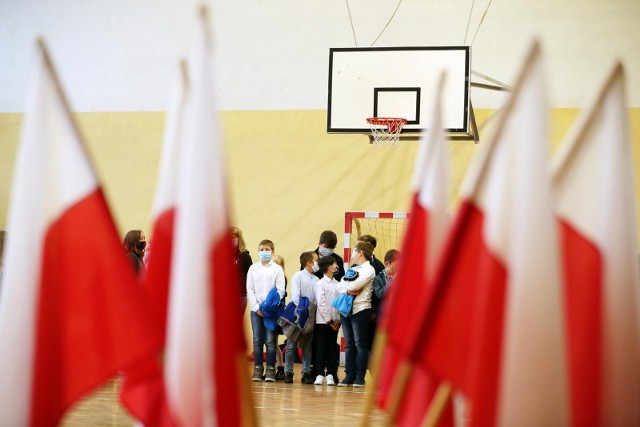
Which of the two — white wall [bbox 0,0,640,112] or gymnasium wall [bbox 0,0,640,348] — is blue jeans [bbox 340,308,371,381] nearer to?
gymnasium wall [bbox 0,0,640,348]

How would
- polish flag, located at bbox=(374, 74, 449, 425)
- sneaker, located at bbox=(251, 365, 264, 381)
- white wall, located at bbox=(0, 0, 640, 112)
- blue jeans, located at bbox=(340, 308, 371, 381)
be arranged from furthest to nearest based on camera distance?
white wall, located at bbox=(0, 0, 640, 112) → sneaker, located at bbox=(251, 365, 264, 381) → blue jeans, located at bbox=(340, 308, 371, 381) → polish flag, located at bbox=(374, 74, 449, 425)

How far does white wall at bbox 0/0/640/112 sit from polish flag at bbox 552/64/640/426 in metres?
11.0

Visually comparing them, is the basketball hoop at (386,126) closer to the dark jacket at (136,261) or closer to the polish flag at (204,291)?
the dark jacket at (136,261)

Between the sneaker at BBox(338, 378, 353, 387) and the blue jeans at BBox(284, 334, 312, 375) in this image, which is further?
the blue jeans at BBox(284, 334, 312, 375)

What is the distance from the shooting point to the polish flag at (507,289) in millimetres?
2879


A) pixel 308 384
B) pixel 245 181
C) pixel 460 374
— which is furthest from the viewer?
pixel 245 181

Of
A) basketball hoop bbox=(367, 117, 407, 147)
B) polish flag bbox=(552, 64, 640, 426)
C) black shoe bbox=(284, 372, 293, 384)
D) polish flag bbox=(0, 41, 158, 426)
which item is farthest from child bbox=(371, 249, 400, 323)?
polish flag bbox=(0, 41, 158, 426)

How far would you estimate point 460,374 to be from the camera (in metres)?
3.40

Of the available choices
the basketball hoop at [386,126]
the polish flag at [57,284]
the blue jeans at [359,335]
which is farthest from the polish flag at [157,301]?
the basketball hoop at [386,126]

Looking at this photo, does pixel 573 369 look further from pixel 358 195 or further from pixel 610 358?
pixel 358 195

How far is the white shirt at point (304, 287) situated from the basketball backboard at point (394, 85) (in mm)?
2722

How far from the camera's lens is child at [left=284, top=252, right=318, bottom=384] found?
35.3 feet

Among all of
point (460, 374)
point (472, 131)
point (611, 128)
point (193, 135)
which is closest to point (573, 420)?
point (460, 374)

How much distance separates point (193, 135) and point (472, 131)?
1130 centimetres
